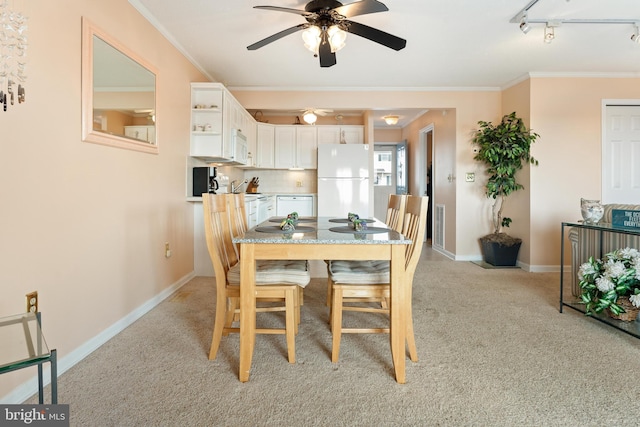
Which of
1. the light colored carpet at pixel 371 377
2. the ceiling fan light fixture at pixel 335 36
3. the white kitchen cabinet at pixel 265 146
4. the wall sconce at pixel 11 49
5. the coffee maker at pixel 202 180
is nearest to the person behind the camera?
the wall sconce at pixel 11 49

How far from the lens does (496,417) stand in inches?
56.2

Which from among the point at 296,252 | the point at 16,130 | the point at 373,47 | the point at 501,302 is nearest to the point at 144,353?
the point at 296,252

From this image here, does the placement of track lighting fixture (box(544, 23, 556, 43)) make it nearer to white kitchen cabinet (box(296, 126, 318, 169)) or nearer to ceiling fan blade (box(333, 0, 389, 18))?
ceiling fan blade (box(333, 0, 389, 18))

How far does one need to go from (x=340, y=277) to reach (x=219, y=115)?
2589 mm

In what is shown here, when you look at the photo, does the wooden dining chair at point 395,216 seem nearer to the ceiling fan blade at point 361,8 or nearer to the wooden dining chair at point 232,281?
the wooden dining chair at point 232,281

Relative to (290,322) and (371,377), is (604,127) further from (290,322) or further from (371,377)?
(290,322)

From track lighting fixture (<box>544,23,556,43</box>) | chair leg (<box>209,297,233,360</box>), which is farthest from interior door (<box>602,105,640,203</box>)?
chair leg (<box>209,297,233,360</box>)

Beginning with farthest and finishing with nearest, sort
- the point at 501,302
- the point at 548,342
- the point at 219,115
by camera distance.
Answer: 1. the point at 219,115
2. the point at 501,302
3. the point at 548,342

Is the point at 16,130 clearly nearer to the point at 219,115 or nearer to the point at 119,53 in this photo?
the point at 119,53

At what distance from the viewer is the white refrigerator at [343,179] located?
5.26 m

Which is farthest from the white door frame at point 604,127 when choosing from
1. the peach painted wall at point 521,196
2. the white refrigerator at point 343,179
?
the white refrigerator at point 343,179

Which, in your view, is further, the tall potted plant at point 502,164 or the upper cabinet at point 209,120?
the tall potted plant at point 502,164

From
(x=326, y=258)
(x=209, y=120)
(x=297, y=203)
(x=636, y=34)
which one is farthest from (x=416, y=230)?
(x=297, y=203)

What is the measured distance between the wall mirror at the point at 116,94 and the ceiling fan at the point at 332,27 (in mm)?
918
